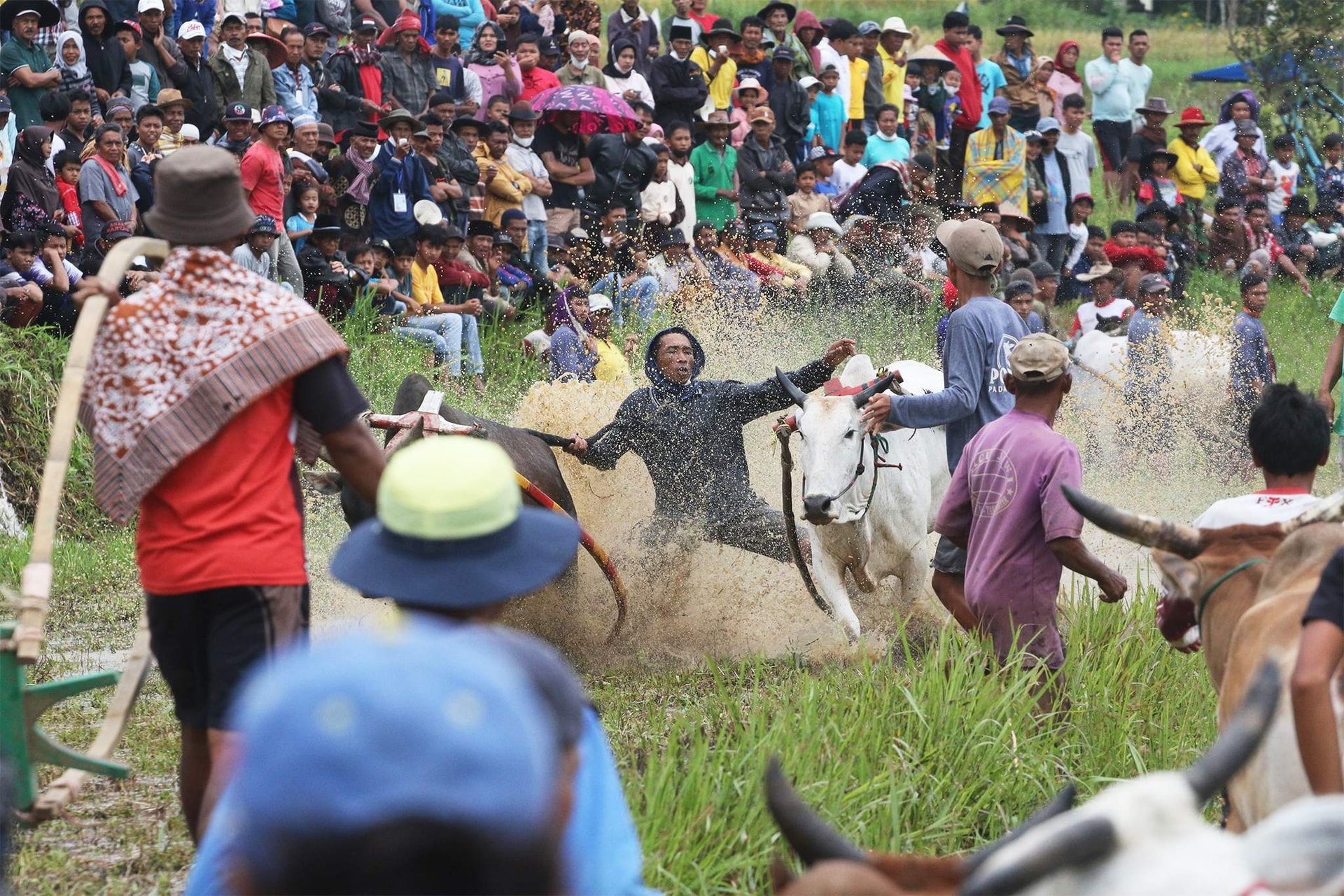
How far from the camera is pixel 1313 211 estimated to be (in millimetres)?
22031

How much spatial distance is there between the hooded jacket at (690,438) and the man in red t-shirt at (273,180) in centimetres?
438

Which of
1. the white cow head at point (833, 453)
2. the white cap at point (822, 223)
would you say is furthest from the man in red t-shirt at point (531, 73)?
the white cow head at point (833, 453)

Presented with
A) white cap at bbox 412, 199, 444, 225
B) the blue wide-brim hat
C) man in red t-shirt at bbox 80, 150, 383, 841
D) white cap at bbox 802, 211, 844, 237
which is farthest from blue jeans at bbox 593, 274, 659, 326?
the blue wide-brim hat

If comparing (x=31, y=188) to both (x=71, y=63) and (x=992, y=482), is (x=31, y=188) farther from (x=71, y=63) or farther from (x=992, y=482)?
(x=992, y=482)

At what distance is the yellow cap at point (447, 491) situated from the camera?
2.38 metres

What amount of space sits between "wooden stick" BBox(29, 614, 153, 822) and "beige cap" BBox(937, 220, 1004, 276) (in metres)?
4.12

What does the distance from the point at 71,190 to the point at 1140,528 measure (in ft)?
31.1

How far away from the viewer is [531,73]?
17047 mm

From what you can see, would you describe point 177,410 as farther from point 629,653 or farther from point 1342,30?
point 1342,30

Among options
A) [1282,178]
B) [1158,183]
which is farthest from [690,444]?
[1282,178]

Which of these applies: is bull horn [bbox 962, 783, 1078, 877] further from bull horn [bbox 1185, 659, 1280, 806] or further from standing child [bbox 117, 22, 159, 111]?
standing child [bbox 117, 22, 159, 111]

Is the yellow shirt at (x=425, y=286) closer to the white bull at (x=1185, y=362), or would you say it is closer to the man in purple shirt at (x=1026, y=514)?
the white bull at (x=1185, y=362)

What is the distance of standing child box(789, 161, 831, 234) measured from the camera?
674 inches

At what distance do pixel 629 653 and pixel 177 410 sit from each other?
532 centimetres
